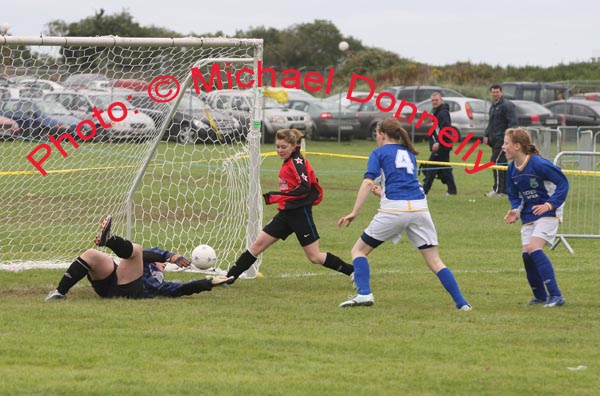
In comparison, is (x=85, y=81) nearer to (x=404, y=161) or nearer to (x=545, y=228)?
(x=404, y=161)

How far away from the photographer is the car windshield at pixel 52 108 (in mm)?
13541

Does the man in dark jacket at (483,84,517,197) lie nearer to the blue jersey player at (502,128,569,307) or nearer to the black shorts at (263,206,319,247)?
the black shorts at (263,206,319,247)

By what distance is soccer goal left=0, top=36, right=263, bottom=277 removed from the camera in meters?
11.6

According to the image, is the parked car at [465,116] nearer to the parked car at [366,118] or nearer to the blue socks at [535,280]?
the parked car at [366,118]

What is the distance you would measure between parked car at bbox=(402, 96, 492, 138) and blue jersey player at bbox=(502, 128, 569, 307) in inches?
1040

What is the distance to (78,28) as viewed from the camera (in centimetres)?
6512

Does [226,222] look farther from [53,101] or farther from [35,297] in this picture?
[35,297]

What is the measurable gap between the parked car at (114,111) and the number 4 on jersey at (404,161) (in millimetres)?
3841

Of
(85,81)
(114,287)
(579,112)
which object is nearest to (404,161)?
(114,287)

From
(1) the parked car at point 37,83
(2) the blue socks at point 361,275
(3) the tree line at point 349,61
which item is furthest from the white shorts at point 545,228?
(3) the tree line at point 349,61

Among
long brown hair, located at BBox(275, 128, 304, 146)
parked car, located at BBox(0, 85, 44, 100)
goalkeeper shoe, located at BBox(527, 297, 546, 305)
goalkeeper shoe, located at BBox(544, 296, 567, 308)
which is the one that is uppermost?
parked car, located at BBox(0, 85, 44, 100)

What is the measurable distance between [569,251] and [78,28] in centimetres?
5495

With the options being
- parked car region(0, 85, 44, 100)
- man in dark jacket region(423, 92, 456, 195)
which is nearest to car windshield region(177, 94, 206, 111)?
parked car region(0, 85, 44, 100)

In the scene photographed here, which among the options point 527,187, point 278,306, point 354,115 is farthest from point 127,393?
point 354,115
